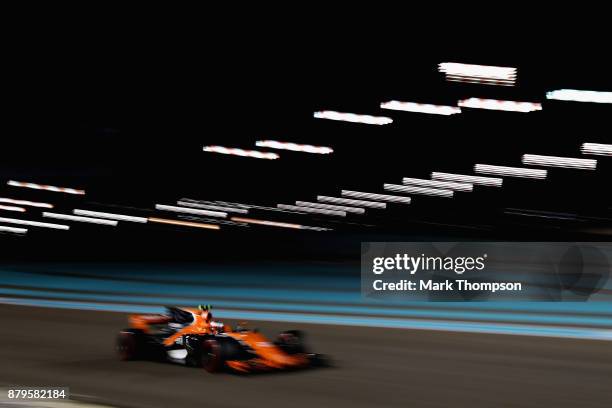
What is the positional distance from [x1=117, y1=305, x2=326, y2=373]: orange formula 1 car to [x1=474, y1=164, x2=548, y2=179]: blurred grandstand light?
53.0ft

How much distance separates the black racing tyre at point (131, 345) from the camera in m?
8.32

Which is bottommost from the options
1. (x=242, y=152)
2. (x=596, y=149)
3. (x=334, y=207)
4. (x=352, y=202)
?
(x=334, y=207)

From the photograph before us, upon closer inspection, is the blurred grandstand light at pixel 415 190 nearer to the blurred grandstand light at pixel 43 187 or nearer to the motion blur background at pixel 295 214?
the motion blur background at pixel 295 214

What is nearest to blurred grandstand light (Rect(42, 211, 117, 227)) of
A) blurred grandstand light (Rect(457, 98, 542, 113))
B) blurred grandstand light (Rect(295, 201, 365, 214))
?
blurred grandstand light (Rect(295, 201, 365, 214))

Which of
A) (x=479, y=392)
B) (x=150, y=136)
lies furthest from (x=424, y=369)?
(x=150, y=136)

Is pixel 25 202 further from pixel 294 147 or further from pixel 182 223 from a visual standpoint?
pixel 294 147

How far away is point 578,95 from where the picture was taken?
1563 centimetres

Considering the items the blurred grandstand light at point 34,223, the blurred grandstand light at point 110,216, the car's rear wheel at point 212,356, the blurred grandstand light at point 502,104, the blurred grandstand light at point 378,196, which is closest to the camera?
the car's rear wheel at point 212,356

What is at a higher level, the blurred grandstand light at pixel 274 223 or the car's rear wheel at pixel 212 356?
the blurred grandstand light at pixel 274 223

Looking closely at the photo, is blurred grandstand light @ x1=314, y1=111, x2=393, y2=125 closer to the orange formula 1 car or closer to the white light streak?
the white light streak

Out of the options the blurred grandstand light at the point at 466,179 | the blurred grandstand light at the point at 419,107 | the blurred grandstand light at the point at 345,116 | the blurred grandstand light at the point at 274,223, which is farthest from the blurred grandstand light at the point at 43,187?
the blurred grandstand light at the point at 419,107

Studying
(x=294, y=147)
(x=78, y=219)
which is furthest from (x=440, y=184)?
(x=78, y=219)

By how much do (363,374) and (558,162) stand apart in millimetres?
15874

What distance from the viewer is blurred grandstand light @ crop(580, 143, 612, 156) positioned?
20.4 meters
